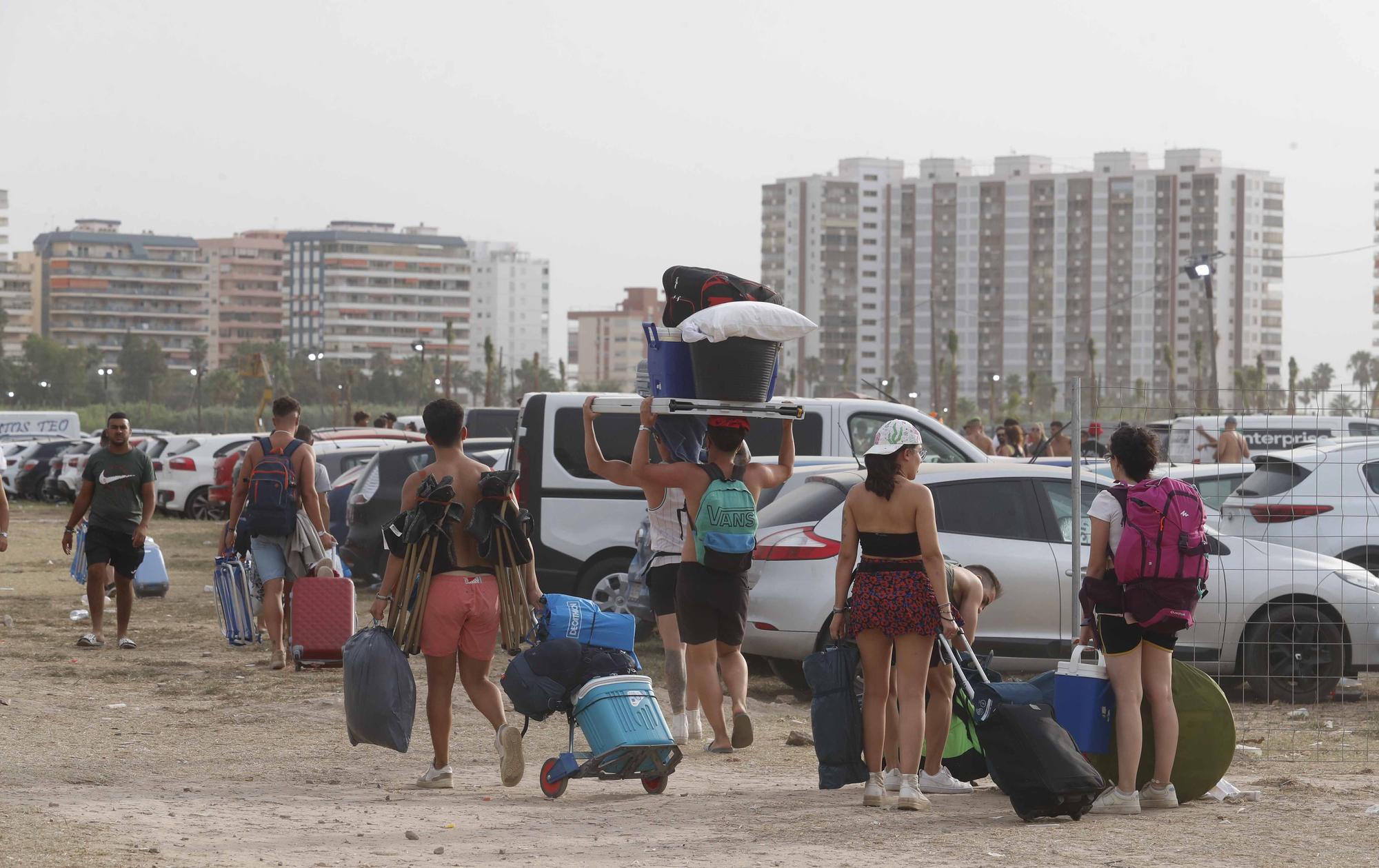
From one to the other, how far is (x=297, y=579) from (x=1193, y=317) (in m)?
168

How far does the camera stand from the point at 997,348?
583 ft

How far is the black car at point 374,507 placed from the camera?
1645 cm

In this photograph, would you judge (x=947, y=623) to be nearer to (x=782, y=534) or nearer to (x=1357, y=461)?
(x=782, y=534)

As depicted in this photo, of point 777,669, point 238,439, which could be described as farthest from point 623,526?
point 238,439

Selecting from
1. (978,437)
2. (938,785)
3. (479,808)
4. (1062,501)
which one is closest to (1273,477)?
(1062,501)

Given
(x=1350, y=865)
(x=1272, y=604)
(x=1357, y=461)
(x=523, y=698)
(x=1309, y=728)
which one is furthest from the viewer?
(x=1357, y=461)

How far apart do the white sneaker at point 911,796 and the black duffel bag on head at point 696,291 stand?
286 cm

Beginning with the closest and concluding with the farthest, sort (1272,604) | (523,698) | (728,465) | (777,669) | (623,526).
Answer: (523,698) → (728,465) → (1272,604) → (777,669) → (623,526)

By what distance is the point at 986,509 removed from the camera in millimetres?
10805

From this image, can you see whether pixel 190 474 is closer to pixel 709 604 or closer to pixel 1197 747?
pixel 709 604

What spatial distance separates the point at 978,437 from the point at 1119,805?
13075 millimetres

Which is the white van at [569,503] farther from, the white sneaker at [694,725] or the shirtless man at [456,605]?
the shirtless man at [456,605]

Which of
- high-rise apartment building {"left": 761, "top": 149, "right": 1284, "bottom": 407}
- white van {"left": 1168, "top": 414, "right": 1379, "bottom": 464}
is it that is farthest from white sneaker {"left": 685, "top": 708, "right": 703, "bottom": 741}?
high-rise apartment building {"left": 761, "top": 149, "right": 1284, "bottom": 407}

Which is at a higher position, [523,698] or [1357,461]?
[1357,461]
